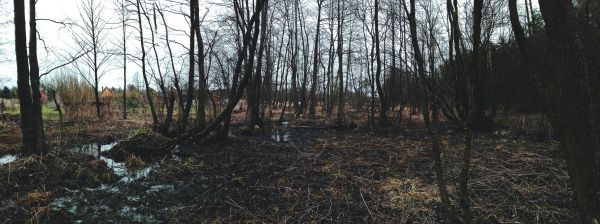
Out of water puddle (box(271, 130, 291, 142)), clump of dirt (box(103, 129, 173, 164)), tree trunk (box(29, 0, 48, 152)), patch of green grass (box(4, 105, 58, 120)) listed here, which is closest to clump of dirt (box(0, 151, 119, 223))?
tree trunk (box(29, 0, 48, 152))

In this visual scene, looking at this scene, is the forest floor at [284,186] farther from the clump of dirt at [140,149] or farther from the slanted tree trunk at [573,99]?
the slanted tree trunk at [573,99]

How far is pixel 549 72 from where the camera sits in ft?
7.40

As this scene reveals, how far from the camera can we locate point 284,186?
16.7ft

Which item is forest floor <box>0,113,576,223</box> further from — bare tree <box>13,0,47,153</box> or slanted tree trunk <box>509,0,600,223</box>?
slanted tree trunk <box>509,0,600,223</box>

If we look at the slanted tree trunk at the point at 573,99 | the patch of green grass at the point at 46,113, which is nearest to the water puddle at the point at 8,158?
the slanted tree trunk at the point at 573,99

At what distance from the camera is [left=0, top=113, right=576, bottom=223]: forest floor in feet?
13.2

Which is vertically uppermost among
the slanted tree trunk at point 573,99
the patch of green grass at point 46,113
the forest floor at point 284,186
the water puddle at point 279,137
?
the slanted tree trunk at point 573,99

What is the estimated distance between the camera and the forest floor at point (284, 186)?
4.02 meters

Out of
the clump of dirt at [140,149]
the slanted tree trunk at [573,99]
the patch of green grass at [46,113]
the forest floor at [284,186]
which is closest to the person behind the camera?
the slanted tree trunk at [573,99]

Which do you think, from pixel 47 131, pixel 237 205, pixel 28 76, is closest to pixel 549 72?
pixel 237 205

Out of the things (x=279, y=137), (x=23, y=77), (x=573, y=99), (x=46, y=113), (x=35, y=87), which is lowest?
(x=279, y=137)

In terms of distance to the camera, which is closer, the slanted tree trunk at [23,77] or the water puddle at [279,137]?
the slanted tree trunk at [23,77]

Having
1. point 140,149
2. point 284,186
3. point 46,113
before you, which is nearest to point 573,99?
point 284,186

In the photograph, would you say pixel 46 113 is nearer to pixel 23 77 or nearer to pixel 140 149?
pixel 23 77
